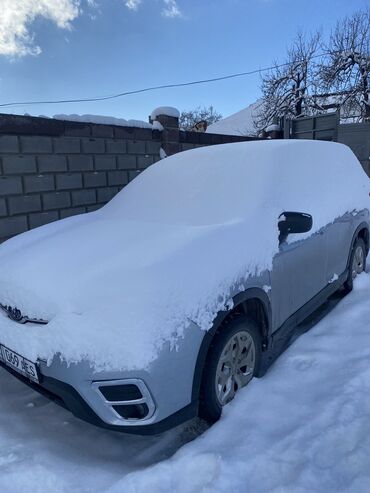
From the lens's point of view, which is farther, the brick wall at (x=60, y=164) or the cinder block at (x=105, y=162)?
the cinder block at (x=105, y=162)

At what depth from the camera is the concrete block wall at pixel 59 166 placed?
14.3 feet

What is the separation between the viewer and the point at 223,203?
2619mm

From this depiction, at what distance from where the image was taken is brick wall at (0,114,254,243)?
14.3 feet

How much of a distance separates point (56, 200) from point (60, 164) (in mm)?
478

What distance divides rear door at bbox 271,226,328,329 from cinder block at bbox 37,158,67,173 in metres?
3.39

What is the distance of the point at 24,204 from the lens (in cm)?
452

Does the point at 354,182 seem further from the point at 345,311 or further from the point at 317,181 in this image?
the point at 345,311

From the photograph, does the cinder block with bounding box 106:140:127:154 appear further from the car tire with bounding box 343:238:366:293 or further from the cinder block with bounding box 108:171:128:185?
the car tire with bounding box 343:238:366:293

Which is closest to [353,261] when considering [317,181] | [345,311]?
[345,311]

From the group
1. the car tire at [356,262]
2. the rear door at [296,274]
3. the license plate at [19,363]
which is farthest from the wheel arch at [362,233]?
the license plate at [19,363]

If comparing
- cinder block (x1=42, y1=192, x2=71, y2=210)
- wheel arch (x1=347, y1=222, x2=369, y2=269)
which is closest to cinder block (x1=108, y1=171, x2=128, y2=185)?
cinder block (x1=42, y1=192, x2=71, y2=210)

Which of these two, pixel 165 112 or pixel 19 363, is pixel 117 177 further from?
pixel 19 363

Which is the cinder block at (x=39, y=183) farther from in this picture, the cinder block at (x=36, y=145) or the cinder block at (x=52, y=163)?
the cinder block at (x=36, y=145)

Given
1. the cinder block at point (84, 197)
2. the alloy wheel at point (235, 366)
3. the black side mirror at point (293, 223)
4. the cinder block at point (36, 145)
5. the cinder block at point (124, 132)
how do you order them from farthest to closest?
the cinder block at point (124, 132) → the cinder block at point (84, 197) → the cinder block at point (36, 145) → the black side mirror at point (293, 223) → the alloy wheel at point (235, 366)
